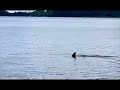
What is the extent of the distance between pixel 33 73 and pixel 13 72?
92.4 inches
